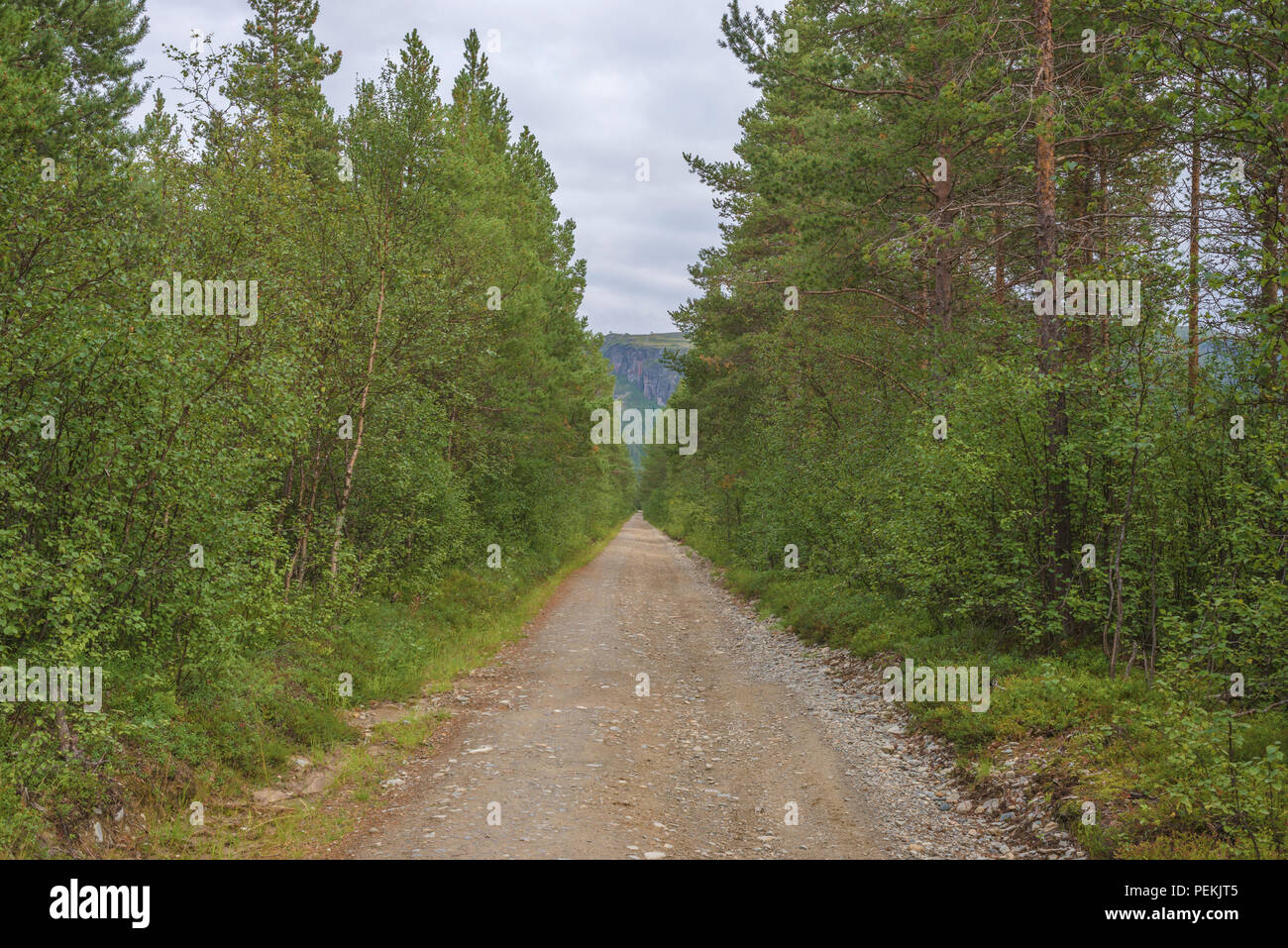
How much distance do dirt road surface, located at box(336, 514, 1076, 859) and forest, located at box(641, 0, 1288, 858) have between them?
49.1 inches

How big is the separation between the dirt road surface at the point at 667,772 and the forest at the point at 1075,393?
1.25 meters

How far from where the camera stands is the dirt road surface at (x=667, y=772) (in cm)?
668

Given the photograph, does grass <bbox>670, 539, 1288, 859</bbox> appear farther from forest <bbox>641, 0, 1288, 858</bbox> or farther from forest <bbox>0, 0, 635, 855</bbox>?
forest <bbox>0, 0, 635, 855</bbox>

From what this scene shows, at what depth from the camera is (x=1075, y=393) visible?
406 inches

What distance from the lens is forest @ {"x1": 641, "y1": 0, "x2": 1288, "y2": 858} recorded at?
20.7ft
